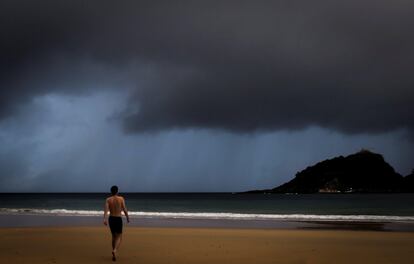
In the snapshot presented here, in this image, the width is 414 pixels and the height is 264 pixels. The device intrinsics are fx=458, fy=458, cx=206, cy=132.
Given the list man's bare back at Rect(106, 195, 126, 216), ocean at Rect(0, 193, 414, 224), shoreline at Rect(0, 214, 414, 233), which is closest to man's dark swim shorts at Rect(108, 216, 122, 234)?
man's bare back at Rect(106, 195, 126, 216)

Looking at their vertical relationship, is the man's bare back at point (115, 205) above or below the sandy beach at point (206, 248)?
above


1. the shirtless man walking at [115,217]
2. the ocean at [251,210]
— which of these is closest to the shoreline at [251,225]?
the ocean at [251,210]

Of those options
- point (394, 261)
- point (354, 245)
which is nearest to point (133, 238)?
point (354, 245)

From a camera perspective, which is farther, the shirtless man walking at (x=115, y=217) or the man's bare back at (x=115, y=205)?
the man's bare back at (x=115, y=205)

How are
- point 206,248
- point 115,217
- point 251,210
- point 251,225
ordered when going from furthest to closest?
point 251,210
point 251,225
point 206,248
point 115,217

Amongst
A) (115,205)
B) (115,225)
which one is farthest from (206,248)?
(115,205)

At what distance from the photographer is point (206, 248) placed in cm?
1550

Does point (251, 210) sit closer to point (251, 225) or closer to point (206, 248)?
point (251, 225)

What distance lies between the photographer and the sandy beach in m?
13.2

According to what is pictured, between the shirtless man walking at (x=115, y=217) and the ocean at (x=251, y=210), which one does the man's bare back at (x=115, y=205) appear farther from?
the ocean at (x=251, y=210)

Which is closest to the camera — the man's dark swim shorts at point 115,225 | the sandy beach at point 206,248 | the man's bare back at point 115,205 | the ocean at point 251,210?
the man's dark swim shorts at point 115,225

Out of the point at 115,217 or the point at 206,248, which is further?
the point at 206,248

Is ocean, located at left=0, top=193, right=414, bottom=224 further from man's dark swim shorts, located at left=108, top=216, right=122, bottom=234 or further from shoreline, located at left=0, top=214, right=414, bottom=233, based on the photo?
man's dark swim shorts, located at left=108, top=216, right=122, bottom=234

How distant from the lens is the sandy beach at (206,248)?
13.2 metres
